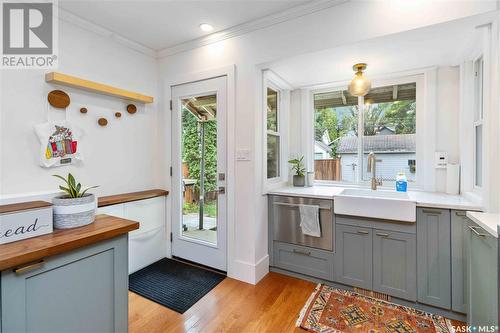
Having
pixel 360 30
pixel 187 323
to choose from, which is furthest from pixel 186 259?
pixel 360 30

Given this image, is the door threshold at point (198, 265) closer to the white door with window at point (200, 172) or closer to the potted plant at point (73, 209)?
the white door with window at point (200, 172)

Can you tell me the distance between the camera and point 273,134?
297cm

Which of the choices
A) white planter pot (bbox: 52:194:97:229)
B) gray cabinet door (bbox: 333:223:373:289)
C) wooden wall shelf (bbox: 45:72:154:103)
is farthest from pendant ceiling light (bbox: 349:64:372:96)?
white planter pot (bbox: 52:194:97:229)

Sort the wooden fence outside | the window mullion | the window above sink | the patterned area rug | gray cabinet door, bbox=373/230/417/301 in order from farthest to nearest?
the wooden fence outside < the window mullion < the window above sink < gray cabinet door, bbox=373/230/417/301 < the patterned area rug

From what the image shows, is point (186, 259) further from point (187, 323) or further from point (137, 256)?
point (187, 323)

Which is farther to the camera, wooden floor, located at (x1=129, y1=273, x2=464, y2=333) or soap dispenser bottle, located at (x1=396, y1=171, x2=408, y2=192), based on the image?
soap dispenser bottle, located at (x1=396, y1=171, x2=408, y2=192)

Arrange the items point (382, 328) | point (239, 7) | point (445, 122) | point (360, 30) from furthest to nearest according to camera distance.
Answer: point (445, 122) → point (239, 7) → point (360, 30) → point (382, 328)

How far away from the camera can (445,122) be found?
8.18 feet

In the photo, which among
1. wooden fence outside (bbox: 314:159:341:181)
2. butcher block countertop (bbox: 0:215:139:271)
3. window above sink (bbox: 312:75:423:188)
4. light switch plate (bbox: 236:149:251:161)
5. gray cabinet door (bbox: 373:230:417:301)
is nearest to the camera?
butcher block countertop (bbox: 0:215:139:271)

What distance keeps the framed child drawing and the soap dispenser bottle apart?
10.7 feet

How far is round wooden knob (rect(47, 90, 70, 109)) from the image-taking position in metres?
2.13

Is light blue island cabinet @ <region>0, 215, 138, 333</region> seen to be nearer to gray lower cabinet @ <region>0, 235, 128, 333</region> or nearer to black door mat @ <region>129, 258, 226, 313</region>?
gray lower cabinet @ <region>0, 235, 128, 333</region>

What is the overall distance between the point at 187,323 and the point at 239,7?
2.67m

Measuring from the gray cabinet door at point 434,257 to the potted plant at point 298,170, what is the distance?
130 centimetres
